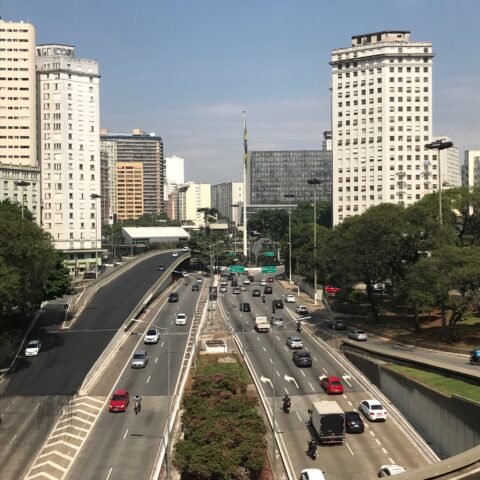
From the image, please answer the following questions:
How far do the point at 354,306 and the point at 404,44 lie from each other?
93596 mm

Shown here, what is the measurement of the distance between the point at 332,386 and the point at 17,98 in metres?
111

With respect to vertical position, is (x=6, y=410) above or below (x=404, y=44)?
below

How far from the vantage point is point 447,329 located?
67.7m

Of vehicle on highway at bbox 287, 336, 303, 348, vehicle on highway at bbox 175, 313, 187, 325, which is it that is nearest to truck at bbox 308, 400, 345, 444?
vehicle on highway at bbox 287, 336, 303, 348

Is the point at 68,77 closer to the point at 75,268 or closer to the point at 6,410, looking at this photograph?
the point at 75,268

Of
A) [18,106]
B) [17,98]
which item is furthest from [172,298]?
[17,98]

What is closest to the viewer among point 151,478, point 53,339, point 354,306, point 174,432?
point 151,478

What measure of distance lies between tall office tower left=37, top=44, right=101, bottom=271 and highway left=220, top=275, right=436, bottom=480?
67785 mm

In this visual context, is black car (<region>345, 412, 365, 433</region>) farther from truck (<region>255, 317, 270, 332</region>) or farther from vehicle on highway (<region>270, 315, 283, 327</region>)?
vehicle on highway (<region>270, 315, 283, 327</region>)

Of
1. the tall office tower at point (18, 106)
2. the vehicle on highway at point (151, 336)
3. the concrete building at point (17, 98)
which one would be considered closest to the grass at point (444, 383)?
the vehicle on highway at point (151, 336)

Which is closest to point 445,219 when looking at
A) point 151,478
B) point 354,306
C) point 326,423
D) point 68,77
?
point 354,306

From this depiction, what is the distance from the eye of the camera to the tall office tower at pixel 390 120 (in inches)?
6314

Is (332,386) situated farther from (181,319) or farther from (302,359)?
(181,319)

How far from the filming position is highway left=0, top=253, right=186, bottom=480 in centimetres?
4688
